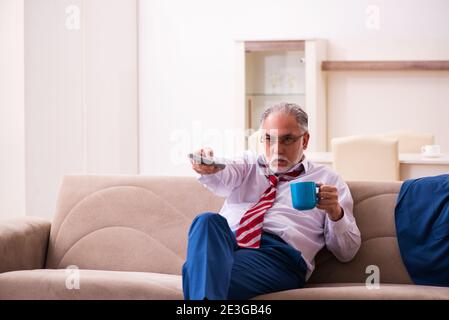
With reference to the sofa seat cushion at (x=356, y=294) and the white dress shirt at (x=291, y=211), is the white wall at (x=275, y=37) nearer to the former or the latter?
the white dress shirt at (x=291, y=211)

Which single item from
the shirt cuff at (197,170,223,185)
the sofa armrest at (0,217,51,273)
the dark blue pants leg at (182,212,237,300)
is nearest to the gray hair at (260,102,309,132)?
the shirt cuff at (197,170,223,185)

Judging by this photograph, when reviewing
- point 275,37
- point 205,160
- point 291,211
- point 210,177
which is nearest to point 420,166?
point 275,37

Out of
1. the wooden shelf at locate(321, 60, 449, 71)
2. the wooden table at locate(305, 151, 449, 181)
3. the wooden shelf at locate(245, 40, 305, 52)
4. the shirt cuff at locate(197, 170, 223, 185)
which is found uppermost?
the wooden shelf at locate(245, 40, 305, 52)

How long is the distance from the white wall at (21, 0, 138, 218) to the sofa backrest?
6.90ft

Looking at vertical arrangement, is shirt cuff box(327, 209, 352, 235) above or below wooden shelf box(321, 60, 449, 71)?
below

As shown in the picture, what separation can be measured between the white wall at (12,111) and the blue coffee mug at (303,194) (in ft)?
9.38

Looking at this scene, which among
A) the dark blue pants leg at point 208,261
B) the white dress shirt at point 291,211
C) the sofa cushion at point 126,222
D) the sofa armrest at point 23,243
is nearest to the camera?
the dark blue pants leg at point 208,261

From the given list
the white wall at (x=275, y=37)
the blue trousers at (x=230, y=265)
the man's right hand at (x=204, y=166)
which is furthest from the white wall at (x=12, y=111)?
the blue trousers at (x=230, y=265)

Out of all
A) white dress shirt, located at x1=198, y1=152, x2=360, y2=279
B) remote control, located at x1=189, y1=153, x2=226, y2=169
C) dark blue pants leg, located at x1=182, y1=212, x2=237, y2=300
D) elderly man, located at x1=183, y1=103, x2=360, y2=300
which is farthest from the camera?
white dress shirt, located at x1=198, y1=152, x2=360, y2=279

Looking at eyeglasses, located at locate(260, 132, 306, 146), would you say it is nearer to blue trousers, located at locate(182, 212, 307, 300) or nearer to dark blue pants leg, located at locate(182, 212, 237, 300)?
blue trousers, located at locate(182, 212, 307, 300)

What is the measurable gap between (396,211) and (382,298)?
19.0 inches

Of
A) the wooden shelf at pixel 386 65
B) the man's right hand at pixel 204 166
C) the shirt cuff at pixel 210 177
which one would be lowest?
the shirt cuff at pixel 210 177

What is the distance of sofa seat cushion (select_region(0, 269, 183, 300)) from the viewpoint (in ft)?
8.41

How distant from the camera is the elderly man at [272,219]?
2361mm
